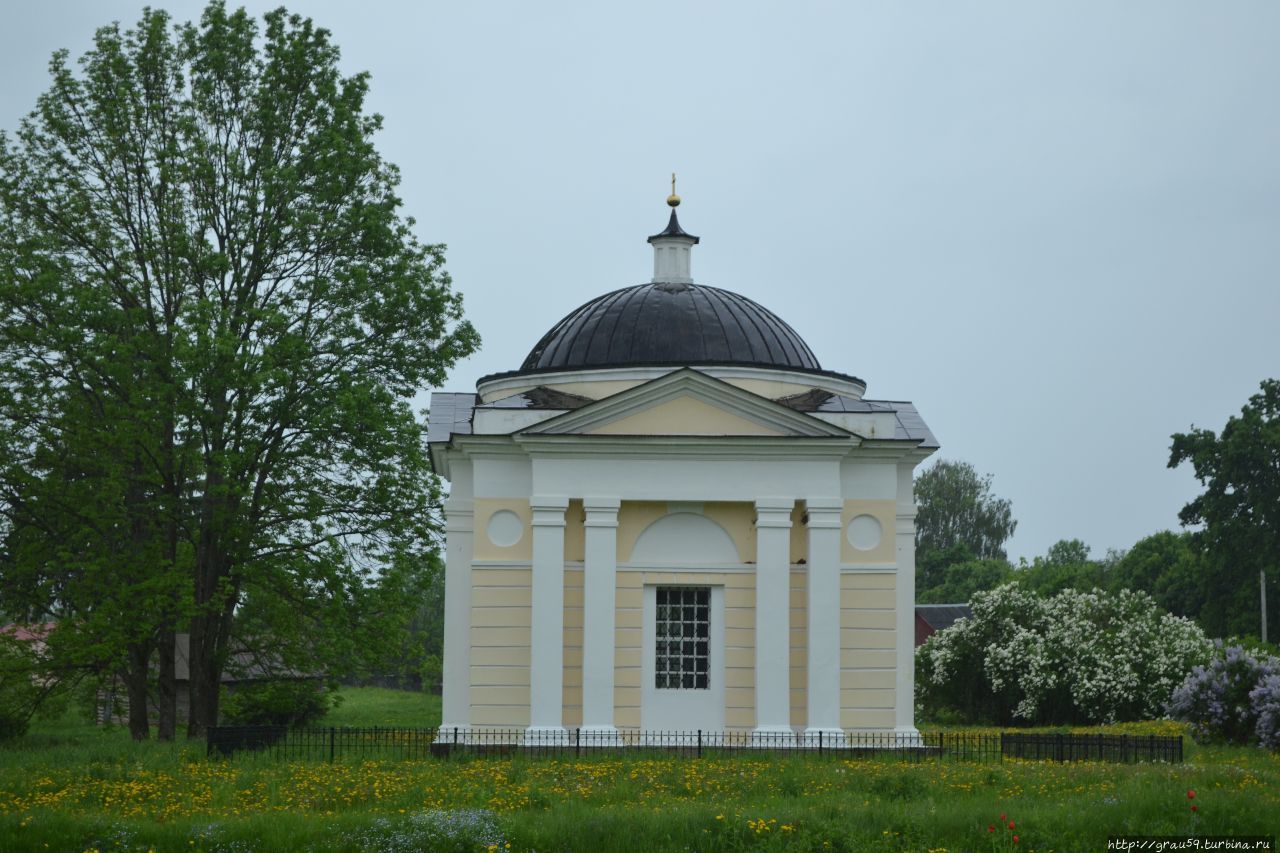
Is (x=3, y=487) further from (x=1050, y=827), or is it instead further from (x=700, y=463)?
(x=1050, y=827)

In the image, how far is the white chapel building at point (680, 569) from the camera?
26.2m

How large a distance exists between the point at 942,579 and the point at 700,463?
64994 millimetres

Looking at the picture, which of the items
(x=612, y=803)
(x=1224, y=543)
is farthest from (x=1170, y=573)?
(x=612, y=803)

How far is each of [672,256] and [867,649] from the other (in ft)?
31.5

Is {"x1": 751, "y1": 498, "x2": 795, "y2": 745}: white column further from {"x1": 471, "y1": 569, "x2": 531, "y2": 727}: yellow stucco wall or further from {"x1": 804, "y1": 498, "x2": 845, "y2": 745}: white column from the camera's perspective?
{"x1": 471, "y1": 569, "x2": 531, "y2": 727}: yellow stucco wall

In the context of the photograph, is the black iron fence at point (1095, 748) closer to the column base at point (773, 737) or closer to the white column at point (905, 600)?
the white column at point (905, 600)

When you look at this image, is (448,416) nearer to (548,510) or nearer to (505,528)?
(505,528)

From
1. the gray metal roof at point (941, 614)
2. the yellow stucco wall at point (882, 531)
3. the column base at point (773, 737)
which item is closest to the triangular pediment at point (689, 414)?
the yellow stucco wall at point (882, 531)

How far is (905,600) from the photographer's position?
27.8 m

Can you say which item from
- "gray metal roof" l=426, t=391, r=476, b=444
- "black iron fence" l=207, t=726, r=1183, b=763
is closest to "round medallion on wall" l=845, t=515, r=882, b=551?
"black iron fence" l=207, t=726, r=1183, b=763

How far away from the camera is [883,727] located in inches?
1048

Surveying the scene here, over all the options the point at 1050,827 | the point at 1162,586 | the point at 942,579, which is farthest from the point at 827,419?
the point at 942,579

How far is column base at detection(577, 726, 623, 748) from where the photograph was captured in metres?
25.6

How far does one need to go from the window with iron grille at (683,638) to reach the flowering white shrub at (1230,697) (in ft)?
30.1
